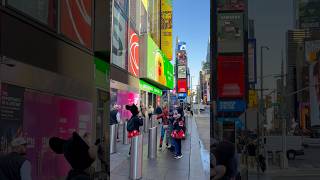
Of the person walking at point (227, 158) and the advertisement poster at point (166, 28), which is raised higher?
the advertisement poster at point (166, 28)

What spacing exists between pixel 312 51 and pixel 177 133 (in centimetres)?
1125

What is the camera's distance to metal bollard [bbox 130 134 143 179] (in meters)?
8.68

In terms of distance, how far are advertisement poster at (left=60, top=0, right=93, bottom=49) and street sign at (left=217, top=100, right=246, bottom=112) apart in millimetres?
857

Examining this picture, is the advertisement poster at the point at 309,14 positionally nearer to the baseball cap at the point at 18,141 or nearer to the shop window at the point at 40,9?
the shop window at the point at 40,9

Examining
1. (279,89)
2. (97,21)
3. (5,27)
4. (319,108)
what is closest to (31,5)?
(5,27)

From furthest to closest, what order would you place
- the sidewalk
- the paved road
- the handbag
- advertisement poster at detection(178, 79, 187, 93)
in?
advertisement poster at detection(178, 79, 187, 93) < the handbag < the sidewalk < the paved road

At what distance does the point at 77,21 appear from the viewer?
2209 mm

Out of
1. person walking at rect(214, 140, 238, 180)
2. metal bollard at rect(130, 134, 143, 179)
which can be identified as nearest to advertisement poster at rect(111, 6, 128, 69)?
person walking at rect(214, 140, 238, 180)

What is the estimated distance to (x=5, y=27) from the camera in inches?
60.4

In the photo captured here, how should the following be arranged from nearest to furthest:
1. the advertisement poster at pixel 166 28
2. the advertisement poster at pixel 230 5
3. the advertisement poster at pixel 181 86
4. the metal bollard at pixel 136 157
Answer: the advertisement poster at pixel 230 5 → the metal bollard at pixel 136 157 → the advertisement poster at pixel 166 28 → the advertisement poster at pixel 181 86

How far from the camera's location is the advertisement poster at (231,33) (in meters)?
2.36

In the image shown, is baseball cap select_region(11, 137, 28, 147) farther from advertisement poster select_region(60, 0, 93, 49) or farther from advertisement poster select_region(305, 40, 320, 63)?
advertisement poster select_region(305, 40, 320, 63)

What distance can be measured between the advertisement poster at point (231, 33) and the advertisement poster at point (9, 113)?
1.24 meters

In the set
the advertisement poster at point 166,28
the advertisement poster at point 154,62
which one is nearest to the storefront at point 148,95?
the advertisement poster at point 154,62
